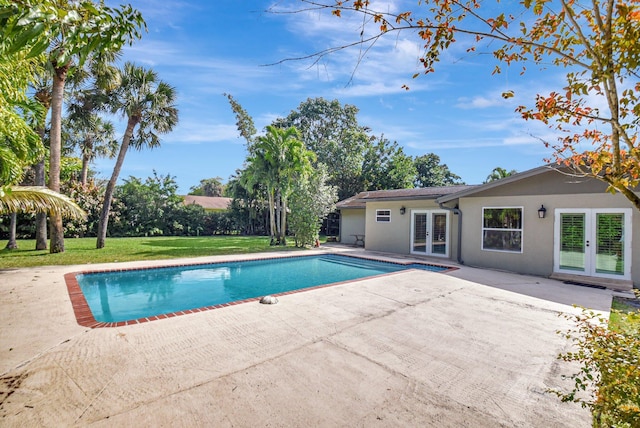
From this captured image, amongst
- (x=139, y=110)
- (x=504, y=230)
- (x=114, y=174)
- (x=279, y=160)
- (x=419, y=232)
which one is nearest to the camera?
(x=504, y=230)

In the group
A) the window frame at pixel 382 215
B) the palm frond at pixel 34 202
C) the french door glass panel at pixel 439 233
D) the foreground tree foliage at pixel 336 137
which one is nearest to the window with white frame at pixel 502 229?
the french door glass panel at pixel 439 233

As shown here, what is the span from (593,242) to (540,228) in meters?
1.41

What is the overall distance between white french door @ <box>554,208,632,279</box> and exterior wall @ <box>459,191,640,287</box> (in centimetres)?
14

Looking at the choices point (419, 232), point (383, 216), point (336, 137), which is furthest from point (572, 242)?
point (336, 137)

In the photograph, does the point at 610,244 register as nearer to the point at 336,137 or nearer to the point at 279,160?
the point at 279,160

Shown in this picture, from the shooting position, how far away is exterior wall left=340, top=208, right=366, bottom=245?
20.7m

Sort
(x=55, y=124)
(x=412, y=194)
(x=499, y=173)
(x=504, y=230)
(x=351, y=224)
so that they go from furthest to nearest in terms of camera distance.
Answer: (x=499, y=173), (x=351, y=224), (x=412, y=194), (x=55, y=124), (x=504, y=230)

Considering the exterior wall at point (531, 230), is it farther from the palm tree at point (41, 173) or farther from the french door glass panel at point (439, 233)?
the palm tree at point (41, 173)

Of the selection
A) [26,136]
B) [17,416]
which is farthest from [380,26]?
[26,136]

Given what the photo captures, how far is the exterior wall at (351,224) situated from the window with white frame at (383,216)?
10.3 ft

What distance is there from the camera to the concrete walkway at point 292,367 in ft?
9.58

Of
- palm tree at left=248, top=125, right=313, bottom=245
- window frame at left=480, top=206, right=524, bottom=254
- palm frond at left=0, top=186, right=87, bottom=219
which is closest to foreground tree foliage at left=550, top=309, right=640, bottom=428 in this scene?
window frame at left=480, top=206, right=524, bottom=254

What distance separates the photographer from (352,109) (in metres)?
36.7

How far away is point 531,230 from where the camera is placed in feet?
35.4
